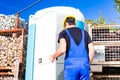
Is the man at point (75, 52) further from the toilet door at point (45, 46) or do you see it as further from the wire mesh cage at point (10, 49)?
the wire mesh cage at point (10, 49)

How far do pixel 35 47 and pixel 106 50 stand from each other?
1.90 m

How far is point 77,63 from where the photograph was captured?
5539 mm

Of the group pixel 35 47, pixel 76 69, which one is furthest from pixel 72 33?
pixel 35 47

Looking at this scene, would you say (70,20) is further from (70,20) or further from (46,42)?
(46,42)

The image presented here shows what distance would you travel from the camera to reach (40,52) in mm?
7324

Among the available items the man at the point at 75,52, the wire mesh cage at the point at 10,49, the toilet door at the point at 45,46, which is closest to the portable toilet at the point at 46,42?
the toilet door at the point at 45,46

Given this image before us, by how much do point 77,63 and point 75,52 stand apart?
0.59 feet

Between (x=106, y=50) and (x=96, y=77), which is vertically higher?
(x=106, y=50)

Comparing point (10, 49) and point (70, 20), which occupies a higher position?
point (70, 20)

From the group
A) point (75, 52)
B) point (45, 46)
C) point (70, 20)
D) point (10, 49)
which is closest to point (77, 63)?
point (75, 52)

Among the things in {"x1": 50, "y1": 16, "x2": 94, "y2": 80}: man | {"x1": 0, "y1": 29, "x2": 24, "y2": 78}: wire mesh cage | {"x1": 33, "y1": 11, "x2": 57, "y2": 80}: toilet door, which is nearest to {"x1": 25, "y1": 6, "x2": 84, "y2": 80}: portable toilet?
{"x1": 33, "y1": 11, "x2": 57, "y2": 80}: toilet door

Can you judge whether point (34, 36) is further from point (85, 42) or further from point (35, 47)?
point (85, 42)

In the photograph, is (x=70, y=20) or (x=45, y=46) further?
(x=45, y=46)

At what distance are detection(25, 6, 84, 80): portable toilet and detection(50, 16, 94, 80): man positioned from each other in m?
Result: 1.12
